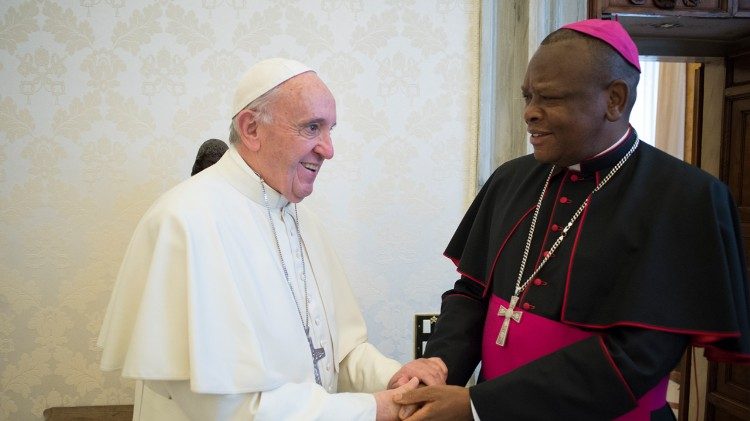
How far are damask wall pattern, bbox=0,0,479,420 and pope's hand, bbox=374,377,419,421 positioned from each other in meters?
1.96

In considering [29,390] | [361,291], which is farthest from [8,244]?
[361,291]

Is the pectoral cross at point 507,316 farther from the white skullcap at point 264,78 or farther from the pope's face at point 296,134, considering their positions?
the white skullcap at point 264,78

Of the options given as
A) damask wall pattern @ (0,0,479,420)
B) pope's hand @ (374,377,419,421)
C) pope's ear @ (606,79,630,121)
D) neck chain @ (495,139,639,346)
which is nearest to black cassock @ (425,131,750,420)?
neck chain @ (495,139,639,346)

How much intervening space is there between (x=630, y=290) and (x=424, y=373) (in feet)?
2.20

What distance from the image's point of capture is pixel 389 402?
6.47ft

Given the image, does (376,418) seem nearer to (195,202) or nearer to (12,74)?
(195,202)

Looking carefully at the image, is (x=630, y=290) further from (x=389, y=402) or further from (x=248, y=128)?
(x=248, y=128)

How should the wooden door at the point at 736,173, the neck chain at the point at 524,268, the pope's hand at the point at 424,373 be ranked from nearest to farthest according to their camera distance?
the neck chain at the point at 524,268, the pope's hand at the point at 424,373, the wooden door at the point at 736,173

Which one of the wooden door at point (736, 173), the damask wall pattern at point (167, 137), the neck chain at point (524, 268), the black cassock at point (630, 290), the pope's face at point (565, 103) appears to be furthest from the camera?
the wooden door at point (736, 173)

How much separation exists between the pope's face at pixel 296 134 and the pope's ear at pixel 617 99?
33.1 inches

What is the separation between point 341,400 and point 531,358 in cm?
55

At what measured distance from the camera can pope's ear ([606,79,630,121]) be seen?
179cm

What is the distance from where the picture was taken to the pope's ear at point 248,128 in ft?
6.77

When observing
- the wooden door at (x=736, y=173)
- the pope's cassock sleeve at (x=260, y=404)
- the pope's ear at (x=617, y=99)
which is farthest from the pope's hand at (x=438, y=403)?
the wooden door at (x=736, y=173)
